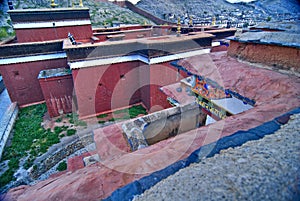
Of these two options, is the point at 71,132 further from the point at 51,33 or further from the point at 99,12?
the point at 99,12

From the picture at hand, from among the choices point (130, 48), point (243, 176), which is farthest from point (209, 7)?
point (243, 176)

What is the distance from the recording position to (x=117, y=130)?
389cm

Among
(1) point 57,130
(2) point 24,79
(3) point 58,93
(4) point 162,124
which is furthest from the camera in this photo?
(2) point 24,79

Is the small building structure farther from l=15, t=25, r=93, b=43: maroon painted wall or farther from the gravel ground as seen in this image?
the gravel ground

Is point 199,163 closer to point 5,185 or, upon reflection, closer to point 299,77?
point 299,77

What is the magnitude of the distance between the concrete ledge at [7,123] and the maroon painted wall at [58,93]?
6.20 feet

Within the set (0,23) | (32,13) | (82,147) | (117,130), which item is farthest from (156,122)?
(0,23)

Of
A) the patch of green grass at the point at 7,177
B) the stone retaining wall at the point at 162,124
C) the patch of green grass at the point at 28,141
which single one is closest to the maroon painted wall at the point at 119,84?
the patch of green grass at the point at 28,141

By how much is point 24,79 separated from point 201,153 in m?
12.5

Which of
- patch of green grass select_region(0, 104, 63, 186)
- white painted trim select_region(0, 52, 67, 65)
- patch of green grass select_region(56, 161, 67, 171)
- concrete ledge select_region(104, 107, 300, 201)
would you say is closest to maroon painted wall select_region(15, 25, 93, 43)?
white painted trim select_region(0, 52, 67, 65)

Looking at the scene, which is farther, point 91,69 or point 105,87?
point 105,87

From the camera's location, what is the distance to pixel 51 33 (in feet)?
41.8

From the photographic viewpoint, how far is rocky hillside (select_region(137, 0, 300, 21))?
51.3m

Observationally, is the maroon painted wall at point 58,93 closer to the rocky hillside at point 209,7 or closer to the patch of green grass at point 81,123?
the patch of green grass at point 81,123
